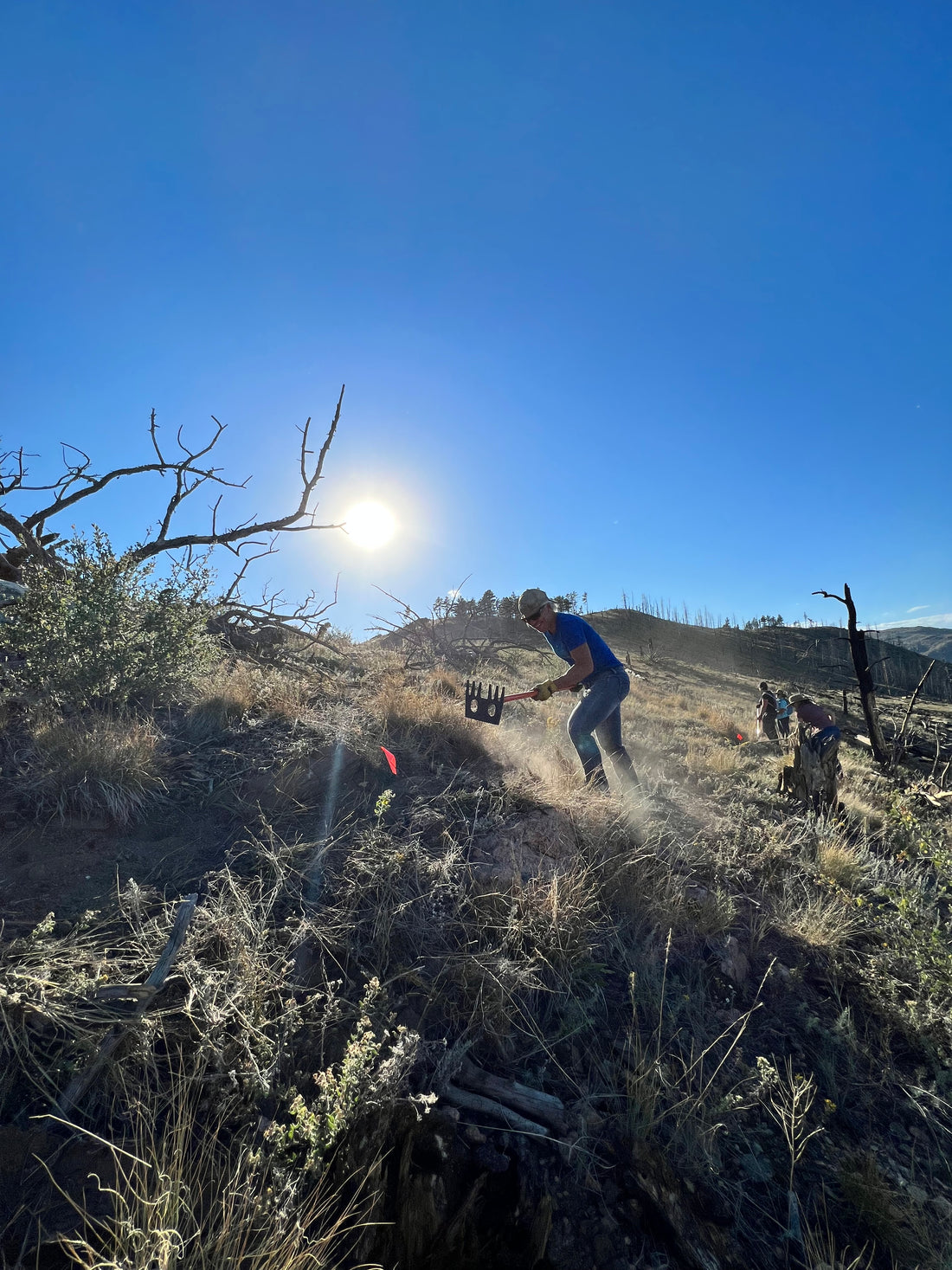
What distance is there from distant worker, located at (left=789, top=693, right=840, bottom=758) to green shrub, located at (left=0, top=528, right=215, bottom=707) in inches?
274

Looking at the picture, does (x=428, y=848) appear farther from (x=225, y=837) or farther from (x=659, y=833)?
(x=659, y=833)

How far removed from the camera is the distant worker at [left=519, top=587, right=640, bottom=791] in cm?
510

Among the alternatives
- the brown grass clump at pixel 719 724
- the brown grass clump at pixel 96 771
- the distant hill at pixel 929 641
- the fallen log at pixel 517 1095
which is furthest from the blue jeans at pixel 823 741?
the distant hill at pixel 929 641

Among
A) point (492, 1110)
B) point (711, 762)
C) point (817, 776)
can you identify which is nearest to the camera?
point (492, 1110)

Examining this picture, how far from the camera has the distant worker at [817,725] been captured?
641 centimetres

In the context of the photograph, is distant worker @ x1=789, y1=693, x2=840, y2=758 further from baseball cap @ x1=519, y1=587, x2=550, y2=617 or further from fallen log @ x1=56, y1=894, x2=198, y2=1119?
fallen log @ x1=56, y1=894, x2=198, y2=1119

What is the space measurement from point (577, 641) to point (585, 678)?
0.38 m

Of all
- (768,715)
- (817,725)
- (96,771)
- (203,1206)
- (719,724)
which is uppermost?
(96,771)

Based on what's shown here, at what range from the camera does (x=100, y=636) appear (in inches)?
196

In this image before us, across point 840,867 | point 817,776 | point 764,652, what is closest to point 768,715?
point 817,776

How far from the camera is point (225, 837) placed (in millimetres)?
3818

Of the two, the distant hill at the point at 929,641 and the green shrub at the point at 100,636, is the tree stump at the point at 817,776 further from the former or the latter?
the distant hill at the point at 929,641

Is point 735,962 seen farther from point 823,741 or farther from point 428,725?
point 823,741

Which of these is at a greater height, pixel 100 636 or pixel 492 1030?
pixel 100 636
